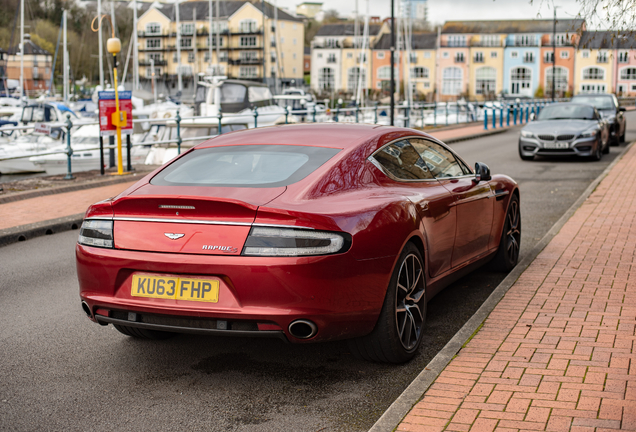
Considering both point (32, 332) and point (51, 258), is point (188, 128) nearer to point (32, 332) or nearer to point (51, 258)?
point (51, 258)

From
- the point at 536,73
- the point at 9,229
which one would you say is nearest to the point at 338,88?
the point at 536,73

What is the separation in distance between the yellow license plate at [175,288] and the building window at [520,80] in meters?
117

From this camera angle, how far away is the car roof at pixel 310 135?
4785 mm

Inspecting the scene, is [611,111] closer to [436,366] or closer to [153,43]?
[436,366]

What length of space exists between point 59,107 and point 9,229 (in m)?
25.1

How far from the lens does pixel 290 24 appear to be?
391 feet

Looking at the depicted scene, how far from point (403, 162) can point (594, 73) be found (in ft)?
383

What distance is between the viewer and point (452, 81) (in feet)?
389

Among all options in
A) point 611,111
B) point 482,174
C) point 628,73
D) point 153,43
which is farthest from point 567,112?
point 153,43

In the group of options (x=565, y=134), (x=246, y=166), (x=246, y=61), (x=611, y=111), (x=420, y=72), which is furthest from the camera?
(x=420, y=72)

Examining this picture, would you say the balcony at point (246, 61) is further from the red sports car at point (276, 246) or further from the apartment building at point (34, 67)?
the red sports car at point (276, 246)

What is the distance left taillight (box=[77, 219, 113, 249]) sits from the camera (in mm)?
4172

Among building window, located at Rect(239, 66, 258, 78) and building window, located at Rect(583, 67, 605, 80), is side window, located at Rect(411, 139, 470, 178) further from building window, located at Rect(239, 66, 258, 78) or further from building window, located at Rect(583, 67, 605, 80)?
Result: building window, located at Rect(583, 67, 605, 80)

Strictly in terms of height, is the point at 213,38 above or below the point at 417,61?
above
